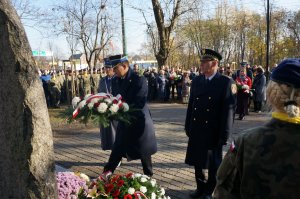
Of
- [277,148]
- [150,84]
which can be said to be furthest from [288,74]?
[150,84]

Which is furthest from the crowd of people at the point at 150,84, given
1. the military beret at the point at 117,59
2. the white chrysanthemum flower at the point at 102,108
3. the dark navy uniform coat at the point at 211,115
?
the white chrysanthemum flower at the point at 102,108

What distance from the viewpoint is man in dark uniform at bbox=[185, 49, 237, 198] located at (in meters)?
4.19

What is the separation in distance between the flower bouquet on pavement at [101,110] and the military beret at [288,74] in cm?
298

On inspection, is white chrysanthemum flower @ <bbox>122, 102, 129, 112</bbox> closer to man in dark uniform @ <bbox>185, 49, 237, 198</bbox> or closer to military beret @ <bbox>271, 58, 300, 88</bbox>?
man in dark uniform @ <bbox>185, 49, 237, 198</bbox>

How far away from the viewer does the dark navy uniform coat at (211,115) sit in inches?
164

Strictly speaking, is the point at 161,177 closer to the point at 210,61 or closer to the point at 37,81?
the point at 210,61

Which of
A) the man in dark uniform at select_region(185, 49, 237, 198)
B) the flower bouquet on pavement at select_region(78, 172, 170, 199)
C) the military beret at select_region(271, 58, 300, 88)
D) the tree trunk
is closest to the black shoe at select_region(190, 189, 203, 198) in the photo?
the man in dark uniform at select_region(185, 49, 237, 198)

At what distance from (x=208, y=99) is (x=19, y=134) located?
2621 millimetres

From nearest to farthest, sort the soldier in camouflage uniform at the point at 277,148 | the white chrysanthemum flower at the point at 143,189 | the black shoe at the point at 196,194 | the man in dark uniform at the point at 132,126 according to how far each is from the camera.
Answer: the soldier in camouflage uniform at the point at 277,148
the white chrysanthemum flower at the point at 143,189
the black shoe at the point at 196,194
the man in dark uniform at the point at 132,126

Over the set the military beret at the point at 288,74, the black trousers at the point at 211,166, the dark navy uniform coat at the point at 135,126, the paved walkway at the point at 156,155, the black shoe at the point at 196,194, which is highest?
the military beret at the point at 288,74

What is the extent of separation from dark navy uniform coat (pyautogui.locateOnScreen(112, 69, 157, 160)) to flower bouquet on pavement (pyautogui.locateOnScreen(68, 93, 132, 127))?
0.52 ft

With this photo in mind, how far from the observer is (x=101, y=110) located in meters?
4.60

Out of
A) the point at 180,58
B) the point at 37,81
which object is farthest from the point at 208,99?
the point at 180,58

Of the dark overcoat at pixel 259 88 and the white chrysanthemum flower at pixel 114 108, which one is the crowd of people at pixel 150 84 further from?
the white chrysanthemum flower at pixel 114 108
